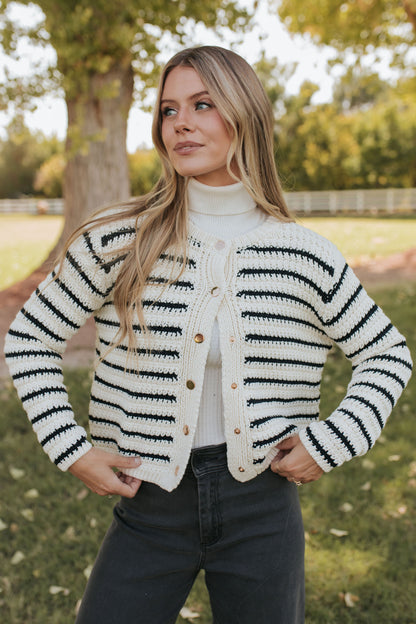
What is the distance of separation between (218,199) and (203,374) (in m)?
0.57

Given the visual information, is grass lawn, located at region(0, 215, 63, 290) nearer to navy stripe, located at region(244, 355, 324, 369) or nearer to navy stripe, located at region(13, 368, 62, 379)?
navy stripe, located at region(13, 368, 62, 379)

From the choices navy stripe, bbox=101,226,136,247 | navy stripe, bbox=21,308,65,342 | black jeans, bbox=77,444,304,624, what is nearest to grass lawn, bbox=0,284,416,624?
black jeans, bbox=77,444,304,624

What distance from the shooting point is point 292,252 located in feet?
5.91

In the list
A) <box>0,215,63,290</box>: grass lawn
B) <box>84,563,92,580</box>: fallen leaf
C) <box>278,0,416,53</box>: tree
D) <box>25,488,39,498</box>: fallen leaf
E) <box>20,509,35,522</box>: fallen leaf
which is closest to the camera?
<box>84,563,92,580</box>: fallen leaf

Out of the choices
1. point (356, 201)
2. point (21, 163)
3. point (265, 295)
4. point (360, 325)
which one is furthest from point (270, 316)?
point (21, 163)

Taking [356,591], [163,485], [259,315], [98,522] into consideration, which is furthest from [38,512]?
[259,315]

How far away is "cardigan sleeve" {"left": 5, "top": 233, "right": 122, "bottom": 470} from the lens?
65.7 inches

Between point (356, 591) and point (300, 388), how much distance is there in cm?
173

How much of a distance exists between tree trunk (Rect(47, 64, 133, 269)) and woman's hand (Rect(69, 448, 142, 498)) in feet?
21.5

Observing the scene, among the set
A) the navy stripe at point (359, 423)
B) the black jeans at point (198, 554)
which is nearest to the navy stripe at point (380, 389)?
the navy stripe at point (359, 423)

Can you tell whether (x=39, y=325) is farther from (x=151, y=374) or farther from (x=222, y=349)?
(x=222, y=349)

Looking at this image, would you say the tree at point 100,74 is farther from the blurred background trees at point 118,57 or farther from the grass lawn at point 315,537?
the grass lawn at point 315,537

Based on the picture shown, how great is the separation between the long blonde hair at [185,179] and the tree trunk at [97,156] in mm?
6314

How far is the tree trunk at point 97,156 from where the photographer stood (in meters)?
8.00
